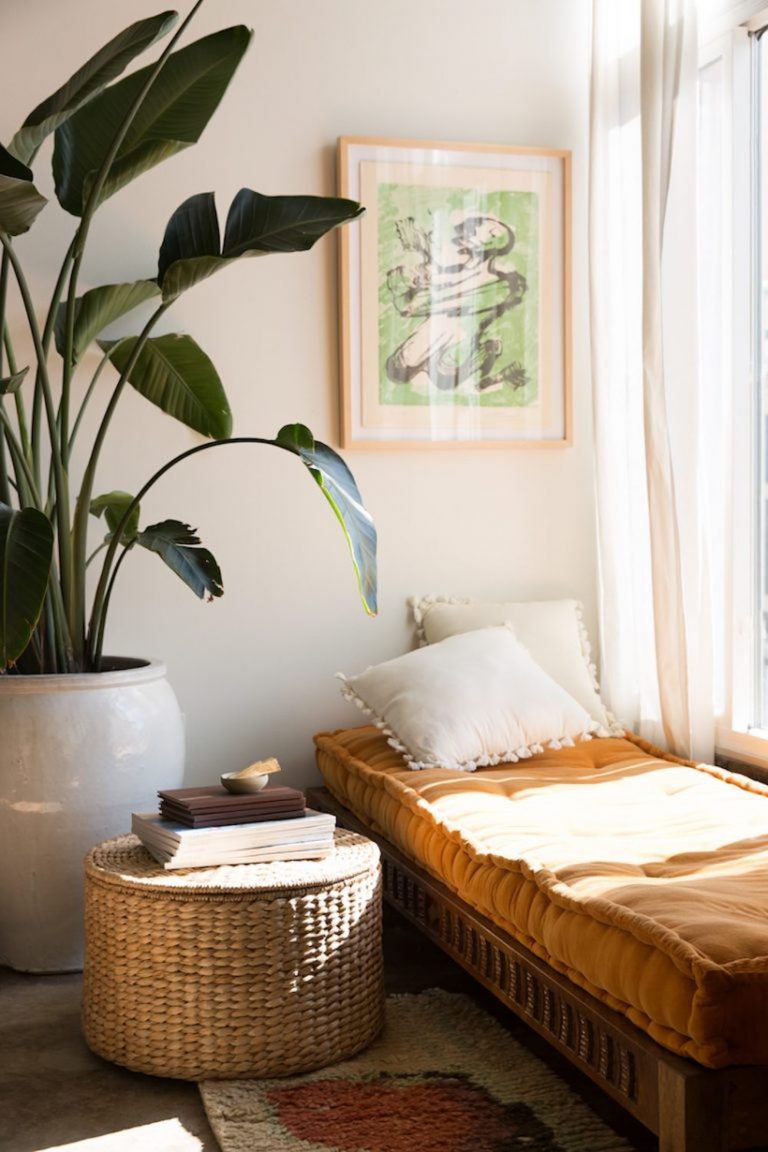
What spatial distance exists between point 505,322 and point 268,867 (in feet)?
6.38

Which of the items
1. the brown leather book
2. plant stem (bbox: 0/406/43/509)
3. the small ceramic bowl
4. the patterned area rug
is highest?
plant stem (bbox: 0/406/43/509)

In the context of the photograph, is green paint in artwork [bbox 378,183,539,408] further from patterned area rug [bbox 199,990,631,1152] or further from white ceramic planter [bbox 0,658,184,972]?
patterned area rug [bbox 199,990,631,1152]

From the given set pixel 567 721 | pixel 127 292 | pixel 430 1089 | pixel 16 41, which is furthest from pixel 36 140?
pixel 430 1089

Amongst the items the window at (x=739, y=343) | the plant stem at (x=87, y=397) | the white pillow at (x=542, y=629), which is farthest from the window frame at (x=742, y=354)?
the plant stem at (x=87, y=397)

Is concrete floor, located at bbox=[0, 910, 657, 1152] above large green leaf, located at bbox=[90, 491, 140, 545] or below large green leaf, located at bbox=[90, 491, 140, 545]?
below

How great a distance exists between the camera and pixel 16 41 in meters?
3.34

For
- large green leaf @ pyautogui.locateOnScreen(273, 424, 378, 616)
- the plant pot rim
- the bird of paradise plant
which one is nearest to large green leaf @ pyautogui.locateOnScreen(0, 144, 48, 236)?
the bird of paradise plant

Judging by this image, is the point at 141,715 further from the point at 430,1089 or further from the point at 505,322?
the point at 505,322

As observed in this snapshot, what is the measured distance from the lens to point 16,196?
261 cm

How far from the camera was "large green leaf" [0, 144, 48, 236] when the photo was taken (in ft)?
8.41

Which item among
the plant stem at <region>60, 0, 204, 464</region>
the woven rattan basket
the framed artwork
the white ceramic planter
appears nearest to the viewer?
the woven rattan basket

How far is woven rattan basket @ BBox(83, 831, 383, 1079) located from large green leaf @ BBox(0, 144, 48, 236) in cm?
138

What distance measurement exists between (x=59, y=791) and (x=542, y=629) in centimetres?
144

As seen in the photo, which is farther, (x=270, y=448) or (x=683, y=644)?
(x=270, y=448)
